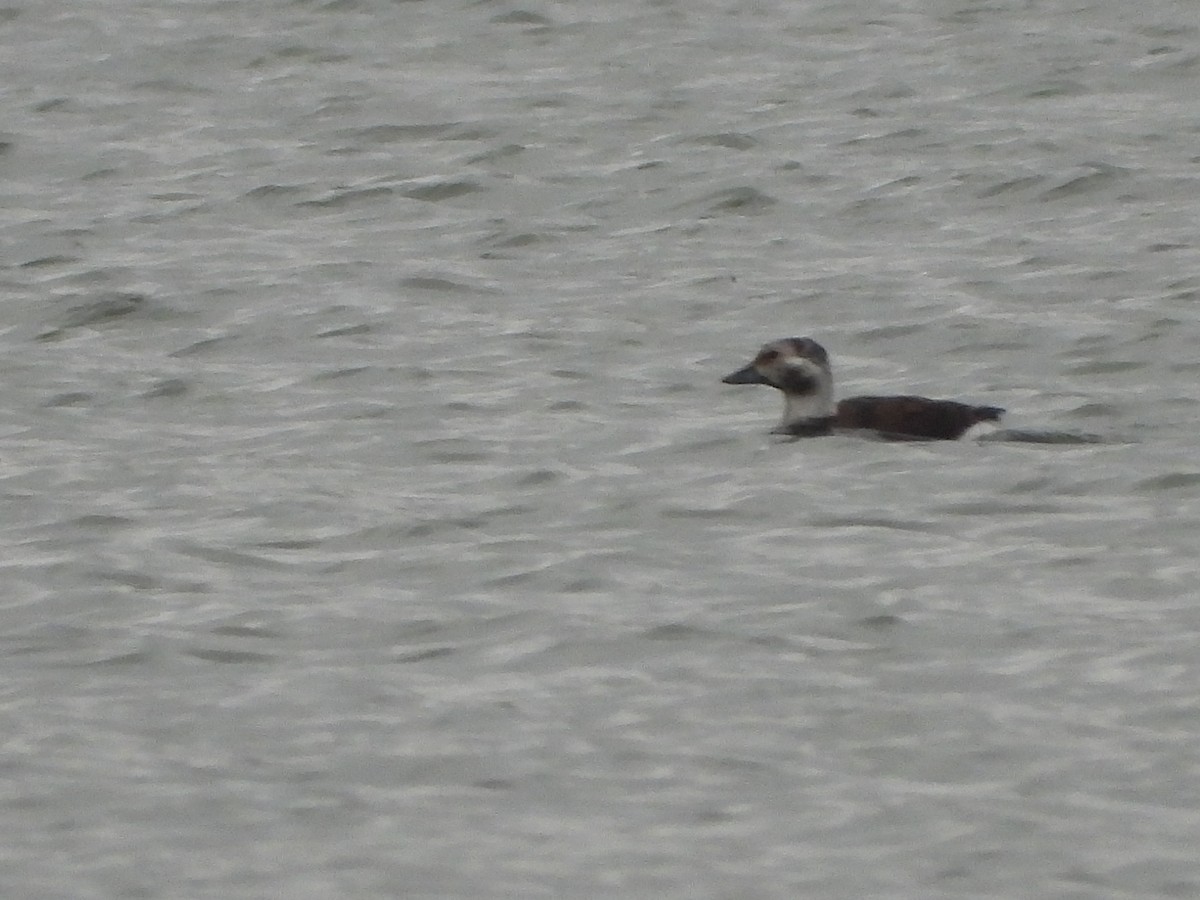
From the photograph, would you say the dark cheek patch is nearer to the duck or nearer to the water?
the duck

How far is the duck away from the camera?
38.9ft

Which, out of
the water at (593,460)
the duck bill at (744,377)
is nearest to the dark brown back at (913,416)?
the water at (593,460)

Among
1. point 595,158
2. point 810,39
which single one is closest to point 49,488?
point 595,158

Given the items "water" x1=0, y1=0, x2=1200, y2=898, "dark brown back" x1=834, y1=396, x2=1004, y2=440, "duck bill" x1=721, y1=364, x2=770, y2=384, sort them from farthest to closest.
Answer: "duck bill" x1=721, y1=364, x2=770, y2=384
"dark brown back" x1=834, y1=396, x2=1004, y2=440
"water" x1=0, y1=0, x2=1200, y2=898

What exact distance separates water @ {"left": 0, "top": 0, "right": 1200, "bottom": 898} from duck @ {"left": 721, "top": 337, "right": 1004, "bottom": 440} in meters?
0.13

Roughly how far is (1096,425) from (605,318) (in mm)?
2929

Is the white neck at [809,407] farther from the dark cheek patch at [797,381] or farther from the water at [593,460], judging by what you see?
the water at [593,460]

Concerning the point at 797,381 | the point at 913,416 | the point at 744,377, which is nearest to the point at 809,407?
the point at 797,381

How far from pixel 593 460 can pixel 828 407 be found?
1176 millimetres

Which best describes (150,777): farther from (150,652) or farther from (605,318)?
(605,318)

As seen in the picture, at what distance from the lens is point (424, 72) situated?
2025 cm

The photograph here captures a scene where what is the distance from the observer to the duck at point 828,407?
11844mm

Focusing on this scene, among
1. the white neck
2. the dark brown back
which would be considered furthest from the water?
the white neck

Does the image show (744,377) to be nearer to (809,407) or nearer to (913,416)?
(809,407)
